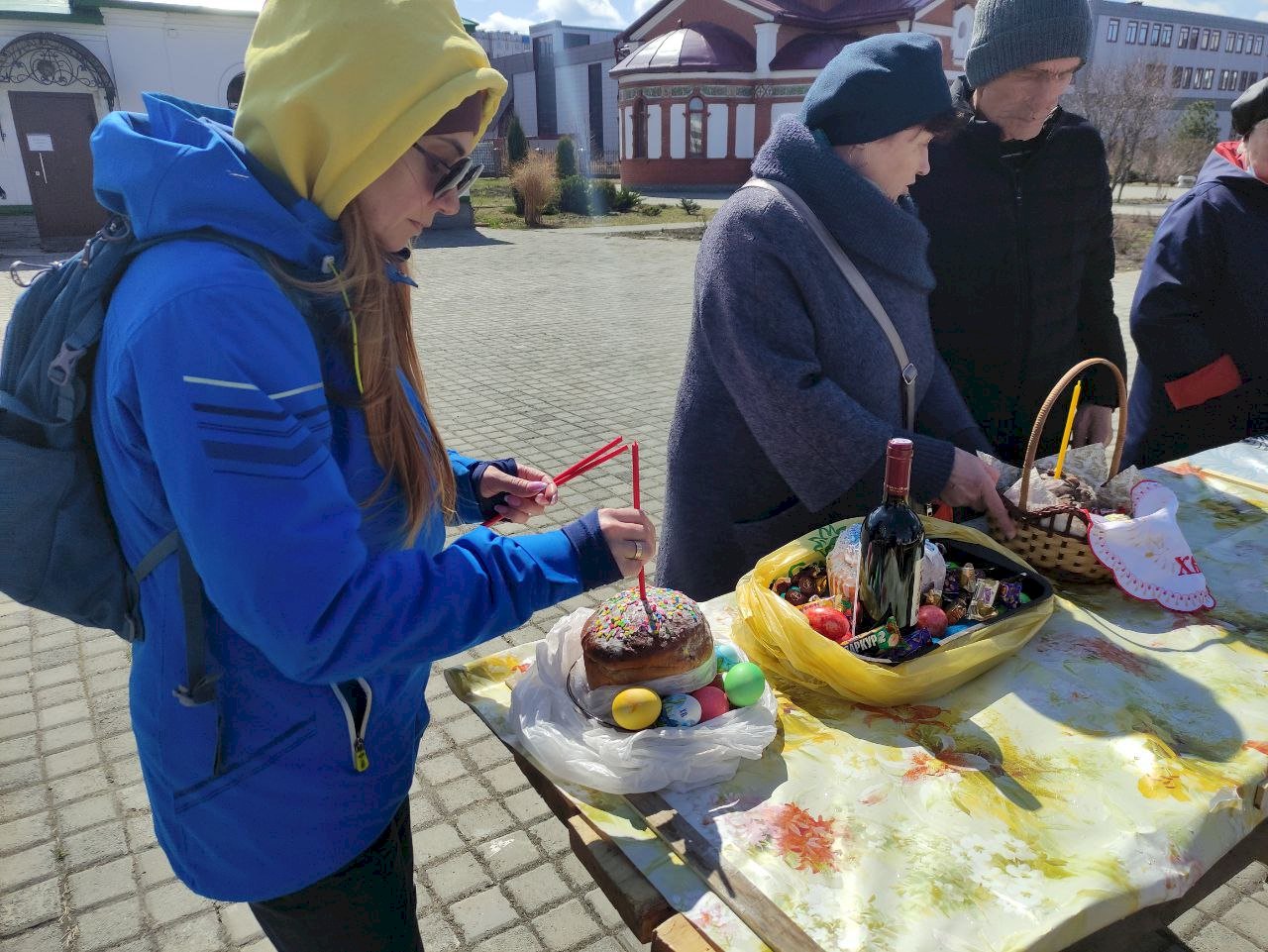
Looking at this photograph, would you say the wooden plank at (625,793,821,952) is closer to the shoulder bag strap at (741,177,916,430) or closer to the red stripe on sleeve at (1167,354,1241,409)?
the shoulder bag strap at (741,177,916,430)

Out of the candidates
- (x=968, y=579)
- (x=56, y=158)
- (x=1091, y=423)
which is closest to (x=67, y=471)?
(x=968, y=579)

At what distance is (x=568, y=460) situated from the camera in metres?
6.01

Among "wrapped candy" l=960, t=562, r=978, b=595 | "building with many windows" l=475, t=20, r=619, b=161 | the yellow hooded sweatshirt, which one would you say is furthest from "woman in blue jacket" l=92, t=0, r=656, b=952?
"building with many windows" l=475, t=20, r=619, b=161

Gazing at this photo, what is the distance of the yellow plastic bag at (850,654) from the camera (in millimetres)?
1520

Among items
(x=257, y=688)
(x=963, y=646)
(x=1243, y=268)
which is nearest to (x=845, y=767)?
(x=963, y=646)

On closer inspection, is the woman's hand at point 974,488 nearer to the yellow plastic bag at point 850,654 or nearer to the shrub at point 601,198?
the yellow plastic bag at point 850,654

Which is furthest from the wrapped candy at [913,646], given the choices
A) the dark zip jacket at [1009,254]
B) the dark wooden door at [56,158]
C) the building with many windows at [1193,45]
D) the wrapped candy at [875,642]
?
the building with many windows at [1193,45]

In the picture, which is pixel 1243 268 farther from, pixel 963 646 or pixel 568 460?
pixel 568 460

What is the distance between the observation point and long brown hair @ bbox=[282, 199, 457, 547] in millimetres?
1195

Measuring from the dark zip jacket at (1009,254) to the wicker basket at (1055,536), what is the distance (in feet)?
2.49

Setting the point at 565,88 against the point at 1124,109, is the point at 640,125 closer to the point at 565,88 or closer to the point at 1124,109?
the point at 565,88

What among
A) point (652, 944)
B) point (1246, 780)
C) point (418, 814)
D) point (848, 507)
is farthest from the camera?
point (418, 814)

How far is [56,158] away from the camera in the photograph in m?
17.6

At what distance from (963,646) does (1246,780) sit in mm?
448
